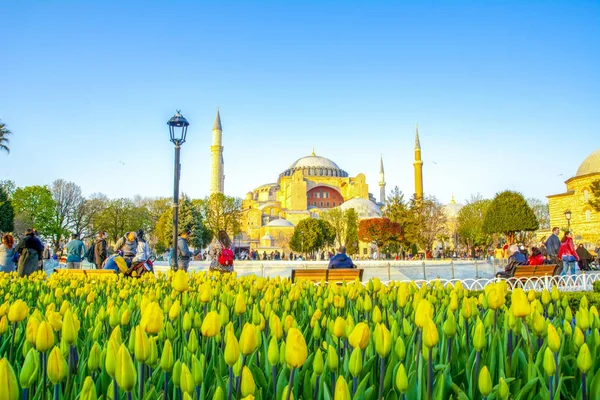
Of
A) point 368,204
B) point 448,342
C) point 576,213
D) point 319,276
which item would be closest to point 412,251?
point 576,213

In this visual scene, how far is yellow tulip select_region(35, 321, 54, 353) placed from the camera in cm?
129

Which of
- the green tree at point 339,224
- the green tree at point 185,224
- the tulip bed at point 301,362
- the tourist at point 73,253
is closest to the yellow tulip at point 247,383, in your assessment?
the tulip bed at point 301,362

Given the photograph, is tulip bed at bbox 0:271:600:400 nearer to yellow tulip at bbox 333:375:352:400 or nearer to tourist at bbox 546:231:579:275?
yellow tulip at bbox 333:375:352:400

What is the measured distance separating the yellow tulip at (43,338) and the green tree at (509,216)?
35312 millimetres

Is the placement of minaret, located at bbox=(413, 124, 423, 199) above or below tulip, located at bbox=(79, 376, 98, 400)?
above

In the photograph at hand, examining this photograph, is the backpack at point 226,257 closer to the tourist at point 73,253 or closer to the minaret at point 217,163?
the tourist at point 73,253

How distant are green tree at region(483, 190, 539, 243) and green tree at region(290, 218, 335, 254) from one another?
45.7 feet

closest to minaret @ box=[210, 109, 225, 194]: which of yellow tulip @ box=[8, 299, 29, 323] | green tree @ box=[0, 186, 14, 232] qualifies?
green tree @ box=[0, 186, 14, 232]

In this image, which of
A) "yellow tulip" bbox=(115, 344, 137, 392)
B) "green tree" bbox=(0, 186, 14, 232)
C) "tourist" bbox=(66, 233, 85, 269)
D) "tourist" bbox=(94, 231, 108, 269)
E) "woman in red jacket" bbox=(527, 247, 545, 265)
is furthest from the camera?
"green tree" bbox=(0, 186, 14, 232)

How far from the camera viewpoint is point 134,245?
29.8 ft

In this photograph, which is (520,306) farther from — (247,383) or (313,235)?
(313,235)

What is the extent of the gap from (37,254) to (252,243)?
50058 millimetres

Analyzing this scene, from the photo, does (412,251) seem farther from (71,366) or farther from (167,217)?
(71,366)

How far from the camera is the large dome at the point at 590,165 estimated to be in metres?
33.1
